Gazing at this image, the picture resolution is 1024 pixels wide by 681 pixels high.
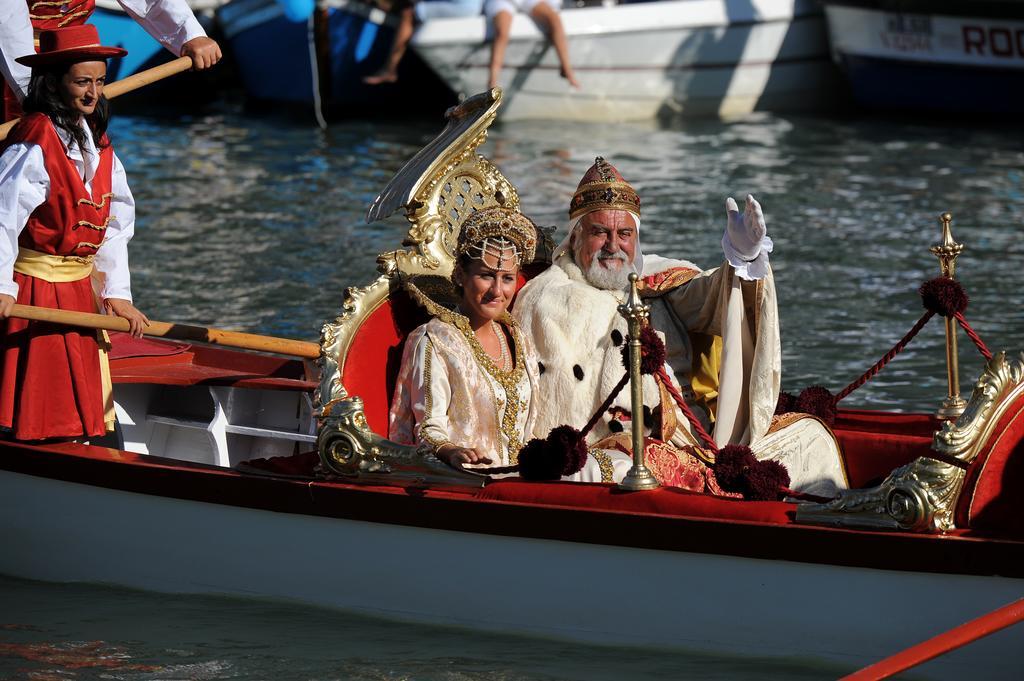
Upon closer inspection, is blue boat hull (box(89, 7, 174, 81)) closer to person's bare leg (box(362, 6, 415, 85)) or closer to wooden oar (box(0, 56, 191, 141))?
person's bare leg (box(362, 6, 415, 85))

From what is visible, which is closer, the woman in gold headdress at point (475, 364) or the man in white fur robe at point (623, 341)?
the woman in gold headdress at point (475, 364)

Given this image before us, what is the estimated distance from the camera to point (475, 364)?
466 cm

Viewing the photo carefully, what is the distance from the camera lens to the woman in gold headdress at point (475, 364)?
4590 mm

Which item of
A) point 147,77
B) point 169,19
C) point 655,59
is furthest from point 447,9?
point 147,77

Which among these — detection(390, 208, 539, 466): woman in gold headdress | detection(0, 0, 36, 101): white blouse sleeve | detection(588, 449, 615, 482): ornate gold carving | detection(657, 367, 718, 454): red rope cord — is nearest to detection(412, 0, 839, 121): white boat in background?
detection(0, 0, 36, 101): white blouse sleeve

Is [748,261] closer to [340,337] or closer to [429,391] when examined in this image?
[429,391]

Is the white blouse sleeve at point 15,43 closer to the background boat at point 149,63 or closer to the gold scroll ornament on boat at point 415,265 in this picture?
the gold scroll ornament on boat at point 415,265

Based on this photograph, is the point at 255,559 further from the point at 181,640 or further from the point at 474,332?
the point at 474,332

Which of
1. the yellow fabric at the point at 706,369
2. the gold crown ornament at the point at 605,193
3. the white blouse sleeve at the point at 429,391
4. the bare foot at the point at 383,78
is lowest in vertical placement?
the yellow fabric at the point at 706,369

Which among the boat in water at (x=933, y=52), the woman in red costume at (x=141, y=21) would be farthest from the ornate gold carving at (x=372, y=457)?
the boat in water at (x=933, y=52)

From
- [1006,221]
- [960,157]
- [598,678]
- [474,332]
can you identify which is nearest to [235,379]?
[474,332]

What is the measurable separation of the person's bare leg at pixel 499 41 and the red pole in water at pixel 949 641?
35.2 feet

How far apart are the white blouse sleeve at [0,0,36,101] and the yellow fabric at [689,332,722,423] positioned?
217cm

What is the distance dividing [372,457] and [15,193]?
121 cm
